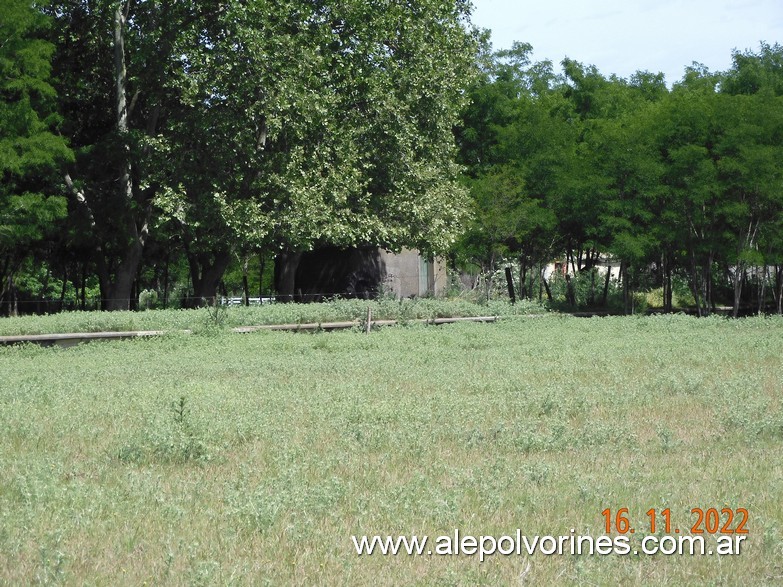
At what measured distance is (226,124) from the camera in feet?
99.2

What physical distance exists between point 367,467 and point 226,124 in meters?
23.6

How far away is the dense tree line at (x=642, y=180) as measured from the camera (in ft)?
127

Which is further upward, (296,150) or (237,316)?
(296,150)

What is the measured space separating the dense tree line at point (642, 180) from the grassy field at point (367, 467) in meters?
23.7

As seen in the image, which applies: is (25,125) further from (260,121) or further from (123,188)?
(260,121)

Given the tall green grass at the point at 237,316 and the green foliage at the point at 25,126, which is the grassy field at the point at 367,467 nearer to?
the tall green grass at the point at 237,316

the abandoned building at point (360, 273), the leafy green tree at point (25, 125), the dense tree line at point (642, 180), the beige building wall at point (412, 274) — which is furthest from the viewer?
the beige building wall at point (412, 274)

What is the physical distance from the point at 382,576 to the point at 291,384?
28.7ft

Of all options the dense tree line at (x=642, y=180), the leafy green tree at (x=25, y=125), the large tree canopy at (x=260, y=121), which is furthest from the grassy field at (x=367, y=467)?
the dense tree line at (x=642, y=180)

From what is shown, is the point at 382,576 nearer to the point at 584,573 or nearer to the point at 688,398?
the point at 584,573

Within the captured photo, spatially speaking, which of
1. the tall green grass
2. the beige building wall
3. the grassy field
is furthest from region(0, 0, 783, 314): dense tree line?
the grassy field

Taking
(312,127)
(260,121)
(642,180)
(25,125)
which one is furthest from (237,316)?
(642,180)

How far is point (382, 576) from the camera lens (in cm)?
546

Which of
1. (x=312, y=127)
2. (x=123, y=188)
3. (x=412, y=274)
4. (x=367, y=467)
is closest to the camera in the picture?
(x=367, y=467)
